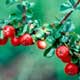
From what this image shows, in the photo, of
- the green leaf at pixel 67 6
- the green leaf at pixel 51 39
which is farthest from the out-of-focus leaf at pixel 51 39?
the green leaf at pixel 67 6

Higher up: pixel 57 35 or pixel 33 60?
pixel 57 35

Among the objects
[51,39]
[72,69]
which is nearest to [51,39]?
[51,39]

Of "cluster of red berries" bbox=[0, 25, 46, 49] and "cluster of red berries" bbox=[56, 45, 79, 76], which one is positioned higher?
"cluster of red berries" bbox=[0, 25, 46, 49]

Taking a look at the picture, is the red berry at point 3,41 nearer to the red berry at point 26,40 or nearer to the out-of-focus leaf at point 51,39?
the red berry at point 26,40

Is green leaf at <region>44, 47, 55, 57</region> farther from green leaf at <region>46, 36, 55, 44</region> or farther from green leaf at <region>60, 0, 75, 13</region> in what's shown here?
green leaf at <region>60, 0, 75, 13</region>

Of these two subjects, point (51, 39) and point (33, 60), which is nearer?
point (51, 39)

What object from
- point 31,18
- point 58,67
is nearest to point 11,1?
point 31,18

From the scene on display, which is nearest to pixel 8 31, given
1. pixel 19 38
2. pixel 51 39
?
pixel 19 38

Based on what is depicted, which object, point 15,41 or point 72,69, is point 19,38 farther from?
point 72,69

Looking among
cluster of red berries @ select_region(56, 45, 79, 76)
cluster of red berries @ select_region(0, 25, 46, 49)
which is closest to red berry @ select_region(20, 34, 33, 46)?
cluster of red berries @ select_region(0, 25, 46, 49)
